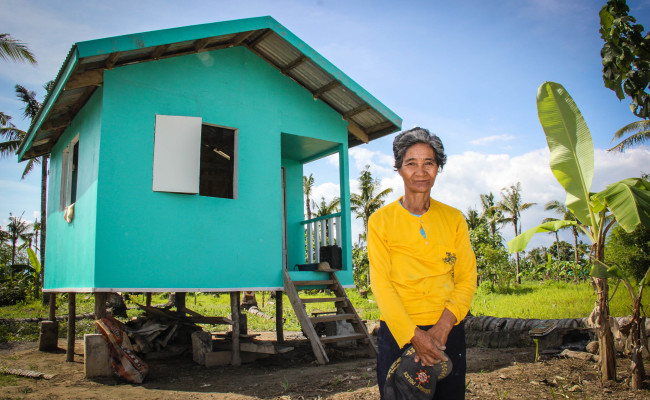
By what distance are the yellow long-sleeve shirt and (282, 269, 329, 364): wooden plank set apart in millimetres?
5538

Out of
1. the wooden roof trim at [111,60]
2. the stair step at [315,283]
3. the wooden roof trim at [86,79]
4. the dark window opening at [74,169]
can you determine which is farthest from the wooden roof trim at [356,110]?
the dark window opening at [74,169]

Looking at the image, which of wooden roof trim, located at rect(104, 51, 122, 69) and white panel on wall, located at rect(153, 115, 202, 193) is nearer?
wooden roof trim, located at rect(104, 51, 122, 69)

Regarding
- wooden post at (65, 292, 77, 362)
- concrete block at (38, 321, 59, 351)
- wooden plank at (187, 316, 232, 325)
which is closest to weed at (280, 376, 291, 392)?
wooden plank at (187, 316, 232, 325)

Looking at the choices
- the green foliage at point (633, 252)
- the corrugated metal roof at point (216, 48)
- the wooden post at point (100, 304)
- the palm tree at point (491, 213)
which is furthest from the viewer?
the palm tree at point (491, 213)

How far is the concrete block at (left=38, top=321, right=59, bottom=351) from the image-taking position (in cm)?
977

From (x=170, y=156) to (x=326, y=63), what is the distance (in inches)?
125

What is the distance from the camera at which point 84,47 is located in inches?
241

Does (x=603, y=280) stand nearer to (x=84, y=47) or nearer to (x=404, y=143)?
(x=404, y=143)

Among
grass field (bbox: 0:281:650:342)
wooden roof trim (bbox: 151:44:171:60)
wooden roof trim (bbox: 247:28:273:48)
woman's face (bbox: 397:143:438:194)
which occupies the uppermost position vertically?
wooden roof trim (bbox: 247:28:273:48)

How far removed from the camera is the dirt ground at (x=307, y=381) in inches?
195

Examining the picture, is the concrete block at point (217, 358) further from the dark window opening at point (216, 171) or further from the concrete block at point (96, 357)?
the dark window opening at point (216, 171)

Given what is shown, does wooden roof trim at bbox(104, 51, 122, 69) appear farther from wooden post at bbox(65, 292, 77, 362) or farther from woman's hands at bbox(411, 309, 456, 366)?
woman's hands at bbox(411, 309, 456, 366)

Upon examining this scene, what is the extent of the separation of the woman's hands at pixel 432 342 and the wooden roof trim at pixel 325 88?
7037mm

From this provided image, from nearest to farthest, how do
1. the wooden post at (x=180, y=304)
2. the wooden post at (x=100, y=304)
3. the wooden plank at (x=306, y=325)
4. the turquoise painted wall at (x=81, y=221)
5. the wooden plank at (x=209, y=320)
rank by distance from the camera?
the turquoise painted wall at (x=81, y=221), the wooden post at (x=100, y=304), the wooden plank at (x=306, y=325), the wooden plank at (x=209, y=320), the wooden post at (x=180, y=304)
